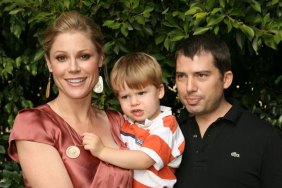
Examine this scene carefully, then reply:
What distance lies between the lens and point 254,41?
3.82 metres

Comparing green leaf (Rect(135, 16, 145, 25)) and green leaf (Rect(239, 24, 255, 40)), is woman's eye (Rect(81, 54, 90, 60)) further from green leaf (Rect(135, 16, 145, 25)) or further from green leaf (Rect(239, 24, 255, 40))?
green leaf (Rect(239, 24, 255, 40))

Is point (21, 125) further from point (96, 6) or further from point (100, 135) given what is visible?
point (96, 6)

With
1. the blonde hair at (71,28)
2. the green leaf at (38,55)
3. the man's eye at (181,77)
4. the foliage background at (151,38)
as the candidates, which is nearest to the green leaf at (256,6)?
the foliage background at (151,38)

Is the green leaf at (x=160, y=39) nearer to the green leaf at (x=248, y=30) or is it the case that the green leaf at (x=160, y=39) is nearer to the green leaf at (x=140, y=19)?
the green leaf at (x=140, y=19)

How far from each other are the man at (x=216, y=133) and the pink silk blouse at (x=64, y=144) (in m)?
0.51

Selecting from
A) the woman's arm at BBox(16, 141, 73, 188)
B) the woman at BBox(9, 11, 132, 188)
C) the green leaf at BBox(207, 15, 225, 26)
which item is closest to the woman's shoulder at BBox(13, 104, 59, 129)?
the woman at BBox(9, 11, 132, 188)

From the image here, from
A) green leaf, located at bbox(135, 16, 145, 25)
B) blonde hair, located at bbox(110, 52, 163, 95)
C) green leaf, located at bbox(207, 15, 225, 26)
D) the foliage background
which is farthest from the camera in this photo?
green leaf, located at bbox(135, 16, 145, 25)

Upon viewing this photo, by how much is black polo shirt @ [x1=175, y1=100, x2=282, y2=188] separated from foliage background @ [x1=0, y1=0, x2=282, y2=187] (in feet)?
1.73

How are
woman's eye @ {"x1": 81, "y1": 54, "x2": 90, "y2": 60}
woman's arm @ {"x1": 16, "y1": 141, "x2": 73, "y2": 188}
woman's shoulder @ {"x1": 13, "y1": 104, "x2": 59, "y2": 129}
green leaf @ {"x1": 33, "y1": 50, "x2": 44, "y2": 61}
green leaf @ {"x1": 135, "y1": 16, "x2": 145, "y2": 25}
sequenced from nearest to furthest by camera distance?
1. woman's arm @ {"x1": 16, "y1": 141, "x2": 73, "y2": 188}
2. woman's shoulder @ {"x1": 13, "y1": 104, "x2": 59, "y2": 129}
3. woman's eye @ {"x1": 81, "y1": 54, "x2": 90, "y2": 60}
4. green leaf @ {"x1": 135, "y1": 16, "x2": 145, "y2": 25}
5. green leaf @ {"x1": 33, "y1": 50, "x2": 44, "y2": 61}

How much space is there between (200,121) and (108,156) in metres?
0.79

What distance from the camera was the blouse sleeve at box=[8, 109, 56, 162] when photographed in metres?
3.15

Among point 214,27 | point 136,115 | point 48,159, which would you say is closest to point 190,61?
point 214,27

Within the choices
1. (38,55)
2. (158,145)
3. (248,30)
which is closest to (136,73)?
(158,145)

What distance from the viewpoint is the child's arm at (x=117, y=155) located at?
324cm
